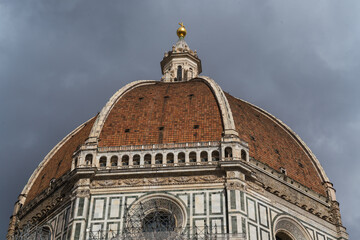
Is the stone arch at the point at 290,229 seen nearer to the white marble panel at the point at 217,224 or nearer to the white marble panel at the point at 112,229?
the white marble panel at the point at 217,224

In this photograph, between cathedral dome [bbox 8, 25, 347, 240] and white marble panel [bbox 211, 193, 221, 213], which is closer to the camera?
white marble panel [bbox 211, 193, 221, 213]

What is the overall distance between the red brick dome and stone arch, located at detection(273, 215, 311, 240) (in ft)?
8.92

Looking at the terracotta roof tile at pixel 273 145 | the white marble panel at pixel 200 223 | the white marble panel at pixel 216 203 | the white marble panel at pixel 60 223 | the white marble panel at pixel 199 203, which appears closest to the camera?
the white marble panel at pixel 200 223

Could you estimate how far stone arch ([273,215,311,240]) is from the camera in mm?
29281

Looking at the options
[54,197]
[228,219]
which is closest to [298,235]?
[228,219]

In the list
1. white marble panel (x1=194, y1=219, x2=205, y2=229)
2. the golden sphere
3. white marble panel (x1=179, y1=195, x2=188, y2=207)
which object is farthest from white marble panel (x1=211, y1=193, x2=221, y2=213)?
the golden sphere

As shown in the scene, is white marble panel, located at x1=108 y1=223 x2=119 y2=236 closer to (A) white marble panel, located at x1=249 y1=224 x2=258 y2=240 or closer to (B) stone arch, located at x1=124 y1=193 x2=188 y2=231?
(B) stone arch, located at x1=124 y1=193 x2=188 y2=231

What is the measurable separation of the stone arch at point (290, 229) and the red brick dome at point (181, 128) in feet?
8.92

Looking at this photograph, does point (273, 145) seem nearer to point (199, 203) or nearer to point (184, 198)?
point (199, 203)

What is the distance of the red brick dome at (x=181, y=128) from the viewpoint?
30719mm

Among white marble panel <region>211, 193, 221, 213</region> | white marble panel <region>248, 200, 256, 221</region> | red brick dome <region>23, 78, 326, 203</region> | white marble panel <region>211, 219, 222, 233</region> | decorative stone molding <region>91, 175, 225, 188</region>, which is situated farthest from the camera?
red brick dome <region>23, 78, 326, 203</region>

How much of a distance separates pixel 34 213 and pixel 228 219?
10314 mm

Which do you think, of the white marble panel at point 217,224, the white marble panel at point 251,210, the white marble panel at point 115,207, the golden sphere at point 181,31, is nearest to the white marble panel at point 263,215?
the white marble panel at point 251,210

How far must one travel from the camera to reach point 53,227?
29.5 meters
